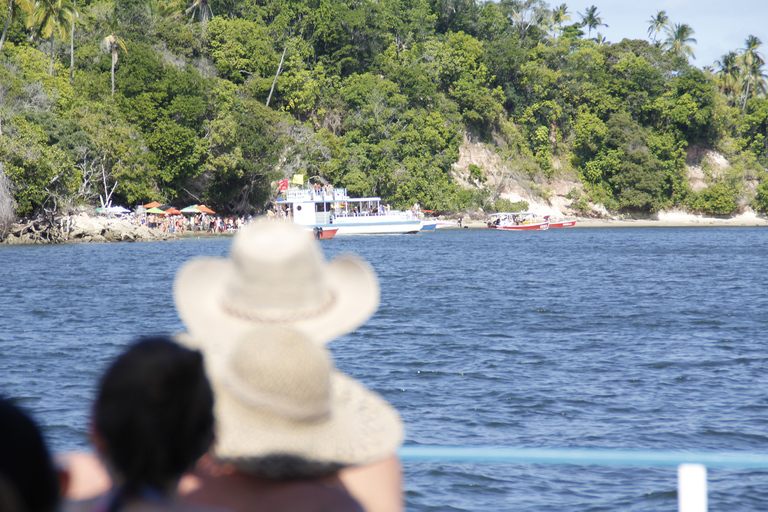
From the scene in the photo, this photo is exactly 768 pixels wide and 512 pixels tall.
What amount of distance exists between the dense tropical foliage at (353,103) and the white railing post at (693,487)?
40.5m

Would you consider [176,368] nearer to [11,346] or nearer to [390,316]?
[11,346]

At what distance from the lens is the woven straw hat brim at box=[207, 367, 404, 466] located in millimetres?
1383

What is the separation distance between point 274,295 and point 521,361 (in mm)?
12828

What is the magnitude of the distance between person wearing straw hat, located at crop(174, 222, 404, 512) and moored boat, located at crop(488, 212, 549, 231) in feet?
221

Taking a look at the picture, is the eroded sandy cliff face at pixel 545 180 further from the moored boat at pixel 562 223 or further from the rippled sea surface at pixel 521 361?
the rippled sea surface at pixel 521 361

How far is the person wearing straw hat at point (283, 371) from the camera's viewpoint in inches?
54.3

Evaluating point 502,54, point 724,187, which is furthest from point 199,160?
point 724,187

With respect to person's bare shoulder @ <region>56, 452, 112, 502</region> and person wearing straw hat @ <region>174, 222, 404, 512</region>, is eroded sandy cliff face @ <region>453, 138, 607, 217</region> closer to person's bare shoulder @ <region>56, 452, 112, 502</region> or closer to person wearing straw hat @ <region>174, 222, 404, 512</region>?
person wearing straw hat @ <region>174, 222, 404, 512</region>

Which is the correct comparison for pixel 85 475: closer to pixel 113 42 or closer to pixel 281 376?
pixel 281 376

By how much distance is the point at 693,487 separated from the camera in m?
2.44

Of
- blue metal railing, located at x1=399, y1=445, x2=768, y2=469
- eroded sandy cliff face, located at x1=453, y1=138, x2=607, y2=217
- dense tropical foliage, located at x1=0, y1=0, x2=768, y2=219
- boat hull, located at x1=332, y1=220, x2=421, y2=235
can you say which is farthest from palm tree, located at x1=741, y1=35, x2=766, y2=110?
blue metal railing, located at x1=399, y1=445, x2=768, y2=469

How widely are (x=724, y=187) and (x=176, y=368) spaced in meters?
82.2

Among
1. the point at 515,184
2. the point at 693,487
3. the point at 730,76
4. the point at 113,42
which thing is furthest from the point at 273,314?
the point at 730,76

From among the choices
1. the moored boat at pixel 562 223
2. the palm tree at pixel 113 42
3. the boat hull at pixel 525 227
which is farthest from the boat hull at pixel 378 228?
the moored boat at pixel 562 223
